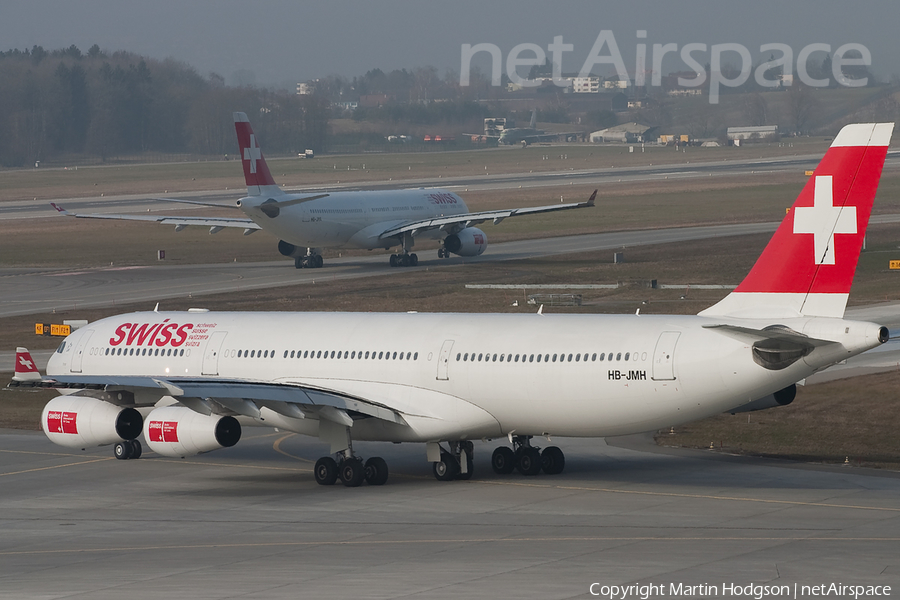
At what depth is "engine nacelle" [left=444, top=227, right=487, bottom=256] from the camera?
9088 centimetres

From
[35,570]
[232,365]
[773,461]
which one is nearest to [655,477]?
[773,461]

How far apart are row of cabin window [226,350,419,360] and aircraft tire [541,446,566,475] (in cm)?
456

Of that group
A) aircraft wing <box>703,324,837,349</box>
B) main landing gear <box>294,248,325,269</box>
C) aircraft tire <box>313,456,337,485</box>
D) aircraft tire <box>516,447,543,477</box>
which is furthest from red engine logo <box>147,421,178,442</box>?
main landing gear <box>294,248,325,269</box>

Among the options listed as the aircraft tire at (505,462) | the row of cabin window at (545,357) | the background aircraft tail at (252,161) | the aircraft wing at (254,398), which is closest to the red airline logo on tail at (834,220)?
the row of cabin window at (545,357)

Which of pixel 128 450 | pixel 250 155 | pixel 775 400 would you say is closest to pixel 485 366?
pixel 775 400

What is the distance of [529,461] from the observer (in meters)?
34.8

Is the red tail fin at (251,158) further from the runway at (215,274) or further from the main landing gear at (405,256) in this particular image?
the main landing gear at (405,256)

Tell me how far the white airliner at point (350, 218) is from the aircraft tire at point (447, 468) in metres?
50.0

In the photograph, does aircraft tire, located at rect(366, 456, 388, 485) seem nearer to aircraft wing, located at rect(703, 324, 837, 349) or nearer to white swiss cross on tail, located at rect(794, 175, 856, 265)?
aircraft wing, located at rect(703, 324, 837, 349)

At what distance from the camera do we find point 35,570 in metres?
24.9

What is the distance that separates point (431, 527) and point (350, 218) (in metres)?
61.5

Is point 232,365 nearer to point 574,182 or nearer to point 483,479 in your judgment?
point 483,479

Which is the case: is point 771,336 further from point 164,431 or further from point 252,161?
point 252,161

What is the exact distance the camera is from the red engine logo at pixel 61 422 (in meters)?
34.8
